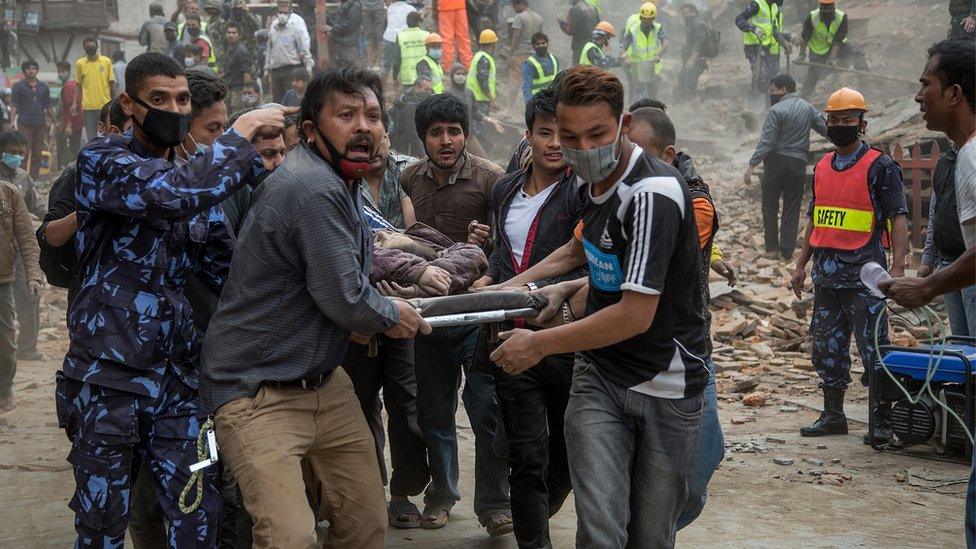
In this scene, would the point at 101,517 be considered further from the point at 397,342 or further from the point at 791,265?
the point at 791,265

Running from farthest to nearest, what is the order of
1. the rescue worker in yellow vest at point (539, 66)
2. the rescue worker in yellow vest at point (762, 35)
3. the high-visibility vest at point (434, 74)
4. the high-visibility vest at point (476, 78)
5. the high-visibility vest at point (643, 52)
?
the high-visibility vest at point (643, 52) < the rescue worker in yellow vest at point (762, 35) < the high-visibility vest at point (476, 78) < the high-visibility vest at point (434, 74) < the rescue worker in yellow vest at point (539, 66)

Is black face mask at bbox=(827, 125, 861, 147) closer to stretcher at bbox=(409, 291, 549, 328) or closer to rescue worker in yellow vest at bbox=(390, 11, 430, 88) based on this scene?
stretcher at bbox=(409, 291, 549, 328)

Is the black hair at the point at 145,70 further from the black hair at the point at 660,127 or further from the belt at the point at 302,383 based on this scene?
the black hair at the point at 660,127

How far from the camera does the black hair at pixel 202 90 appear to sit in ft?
16.0

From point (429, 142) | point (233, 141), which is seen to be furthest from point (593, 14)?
point (233, 141)

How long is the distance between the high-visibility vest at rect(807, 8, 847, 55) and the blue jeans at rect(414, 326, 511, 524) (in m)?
16.2

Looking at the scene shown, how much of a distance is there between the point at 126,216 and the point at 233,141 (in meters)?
0.53

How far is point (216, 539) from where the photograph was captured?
4129 mm

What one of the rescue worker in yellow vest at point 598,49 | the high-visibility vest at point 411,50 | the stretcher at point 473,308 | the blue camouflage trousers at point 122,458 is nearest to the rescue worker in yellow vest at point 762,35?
the rescue worker in yellow vest at point 598,49

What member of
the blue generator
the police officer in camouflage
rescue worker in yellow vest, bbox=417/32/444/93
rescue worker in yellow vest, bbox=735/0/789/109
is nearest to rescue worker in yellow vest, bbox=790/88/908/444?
the blue generator

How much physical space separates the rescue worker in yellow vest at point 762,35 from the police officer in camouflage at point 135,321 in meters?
16.6

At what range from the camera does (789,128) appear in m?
14.2

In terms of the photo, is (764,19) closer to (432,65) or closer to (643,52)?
(643,52)

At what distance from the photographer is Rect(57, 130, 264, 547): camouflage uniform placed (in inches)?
154
